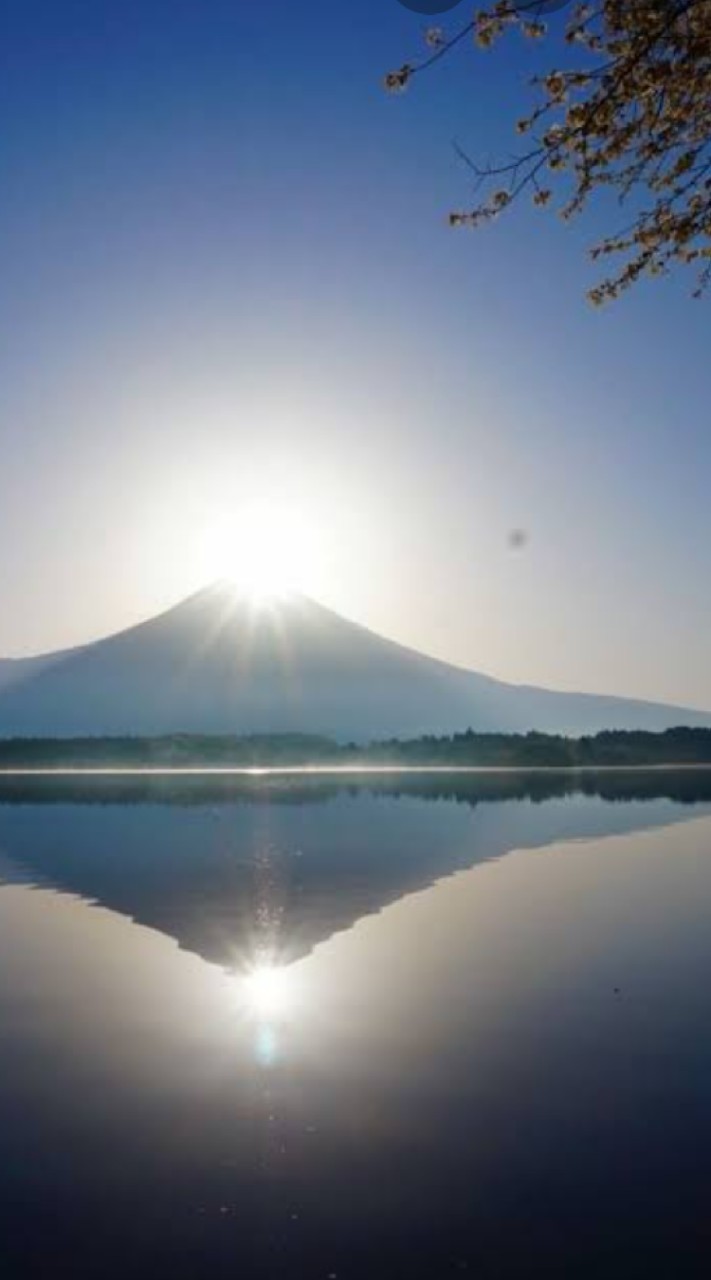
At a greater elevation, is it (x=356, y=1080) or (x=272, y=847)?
(x=272, y=847)

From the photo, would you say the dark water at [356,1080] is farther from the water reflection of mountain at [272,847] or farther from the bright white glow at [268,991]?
the water reflection of mountain at [272,847]

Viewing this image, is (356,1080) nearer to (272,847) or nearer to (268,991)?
(268,991)

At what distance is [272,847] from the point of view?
4312 cm

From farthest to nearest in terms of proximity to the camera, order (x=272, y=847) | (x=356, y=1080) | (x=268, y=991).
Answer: (x=272, y=847) → (x=268, y=991) → (x=356, y=1080)

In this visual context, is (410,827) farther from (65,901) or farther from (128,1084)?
(128,1084)

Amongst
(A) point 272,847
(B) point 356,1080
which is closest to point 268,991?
(B) point 356,1080

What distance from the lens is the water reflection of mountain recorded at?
85.8ft

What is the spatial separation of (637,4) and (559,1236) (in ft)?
41.5

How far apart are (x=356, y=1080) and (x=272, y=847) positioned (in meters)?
30.4

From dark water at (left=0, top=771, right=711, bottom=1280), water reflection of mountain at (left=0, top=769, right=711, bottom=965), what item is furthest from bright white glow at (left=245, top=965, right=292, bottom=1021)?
water reflection of mountain at (left=0, top=769, right=711, bottom=965)

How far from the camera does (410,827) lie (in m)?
53.3

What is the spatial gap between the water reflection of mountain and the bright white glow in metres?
1.36

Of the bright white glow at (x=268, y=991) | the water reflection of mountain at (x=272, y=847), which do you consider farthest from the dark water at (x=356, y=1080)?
the water reflection of mountain at (x=272, y=847)

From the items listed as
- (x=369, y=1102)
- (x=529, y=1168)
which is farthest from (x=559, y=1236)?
(x=369, y=1102)
